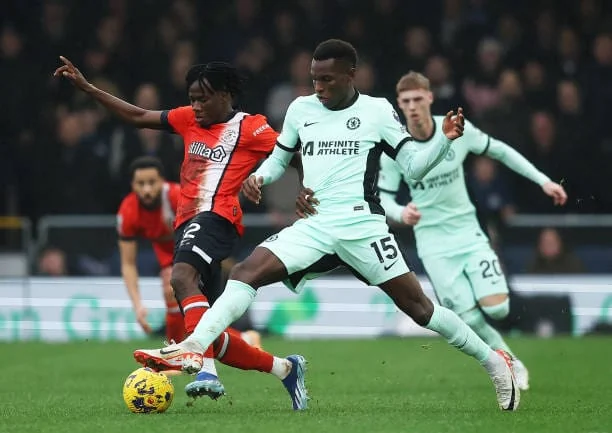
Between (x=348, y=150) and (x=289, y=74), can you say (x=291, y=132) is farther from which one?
(x=289, y=74)

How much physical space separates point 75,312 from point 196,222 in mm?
8994

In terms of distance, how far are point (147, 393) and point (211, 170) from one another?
64.4 inches

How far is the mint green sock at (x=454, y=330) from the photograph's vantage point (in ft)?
26.5

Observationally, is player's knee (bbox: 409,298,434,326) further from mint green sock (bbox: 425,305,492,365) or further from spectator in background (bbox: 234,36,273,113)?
spectator in background (bbox: 234,36,273,113)

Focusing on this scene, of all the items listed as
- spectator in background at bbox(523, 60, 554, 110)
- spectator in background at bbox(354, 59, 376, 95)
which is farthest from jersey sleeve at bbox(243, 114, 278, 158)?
spectator in background at bbox(523, 60, 554, 110)

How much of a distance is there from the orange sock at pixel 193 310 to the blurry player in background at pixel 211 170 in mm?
45

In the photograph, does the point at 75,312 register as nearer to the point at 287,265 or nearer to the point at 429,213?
the point at 429,213

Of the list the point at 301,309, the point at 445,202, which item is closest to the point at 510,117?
the point at 301,309

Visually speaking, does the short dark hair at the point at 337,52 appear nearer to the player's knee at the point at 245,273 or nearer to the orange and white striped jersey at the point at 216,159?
the orange and white striped jersey at the point at 216,159

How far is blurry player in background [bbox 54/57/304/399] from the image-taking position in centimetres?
855

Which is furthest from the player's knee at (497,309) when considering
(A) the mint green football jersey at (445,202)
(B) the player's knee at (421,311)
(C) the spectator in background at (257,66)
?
(C) the spectator in background at (257,66)

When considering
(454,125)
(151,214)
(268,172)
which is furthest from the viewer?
(151,214)

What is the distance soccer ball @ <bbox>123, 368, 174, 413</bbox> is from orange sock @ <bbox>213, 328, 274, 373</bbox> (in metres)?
0.64

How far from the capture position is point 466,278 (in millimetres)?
10859
